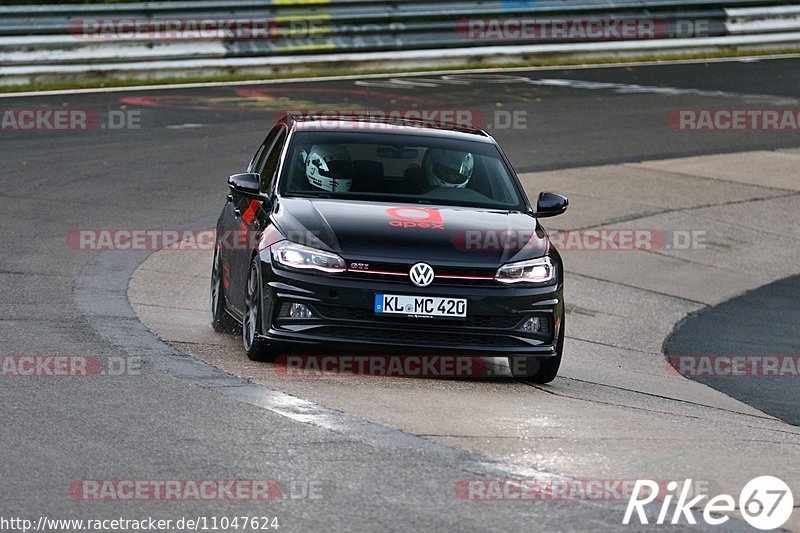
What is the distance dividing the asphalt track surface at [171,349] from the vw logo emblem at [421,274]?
1.17m

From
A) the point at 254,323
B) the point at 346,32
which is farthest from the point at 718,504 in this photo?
the point at 346,32

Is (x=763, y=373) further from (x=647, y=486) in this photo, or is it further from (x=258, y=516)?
(x=258, y=516)

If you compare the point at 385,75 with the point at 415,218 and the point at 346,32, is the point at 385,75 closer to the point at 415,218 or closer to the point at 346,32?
the point at 346,32

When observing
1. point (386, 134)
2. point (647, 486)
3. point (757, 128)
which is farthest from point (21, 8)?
point (647, 486)

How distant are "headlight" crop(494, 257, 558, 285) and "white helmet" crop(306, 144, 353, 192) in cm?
140

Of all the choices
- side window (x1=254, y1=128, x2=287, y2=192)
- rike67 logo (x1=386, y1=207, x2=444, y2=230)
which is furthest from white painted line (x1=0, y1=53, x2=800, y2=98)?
rike67 logo (x1=386, y1=207, x2=444, y2=230)

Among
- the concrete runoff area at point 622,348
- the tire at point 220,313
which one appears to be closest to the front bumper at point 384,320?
the concrete runoff area at point 622,348

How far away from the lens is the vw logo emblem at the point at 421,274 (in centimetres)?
860

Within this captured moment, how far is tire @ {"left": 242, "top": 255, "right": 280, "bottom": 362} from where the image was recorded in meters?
8.92

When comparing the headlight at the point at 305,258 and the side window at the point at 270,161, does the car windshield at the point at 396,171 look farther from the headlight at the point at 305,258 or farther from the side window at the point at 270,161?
the headlight at the point at 305,258

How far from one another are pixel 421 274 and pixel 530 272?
72cm

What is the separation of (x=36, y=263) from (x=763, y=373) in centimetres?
592

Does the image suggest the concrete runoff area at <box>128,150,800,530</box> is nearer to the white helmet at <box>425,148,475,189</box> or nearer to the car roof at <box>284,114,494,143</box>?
the white helmet at <box>425,148,475,189</box>

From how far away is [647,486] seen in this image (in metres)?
6.38
